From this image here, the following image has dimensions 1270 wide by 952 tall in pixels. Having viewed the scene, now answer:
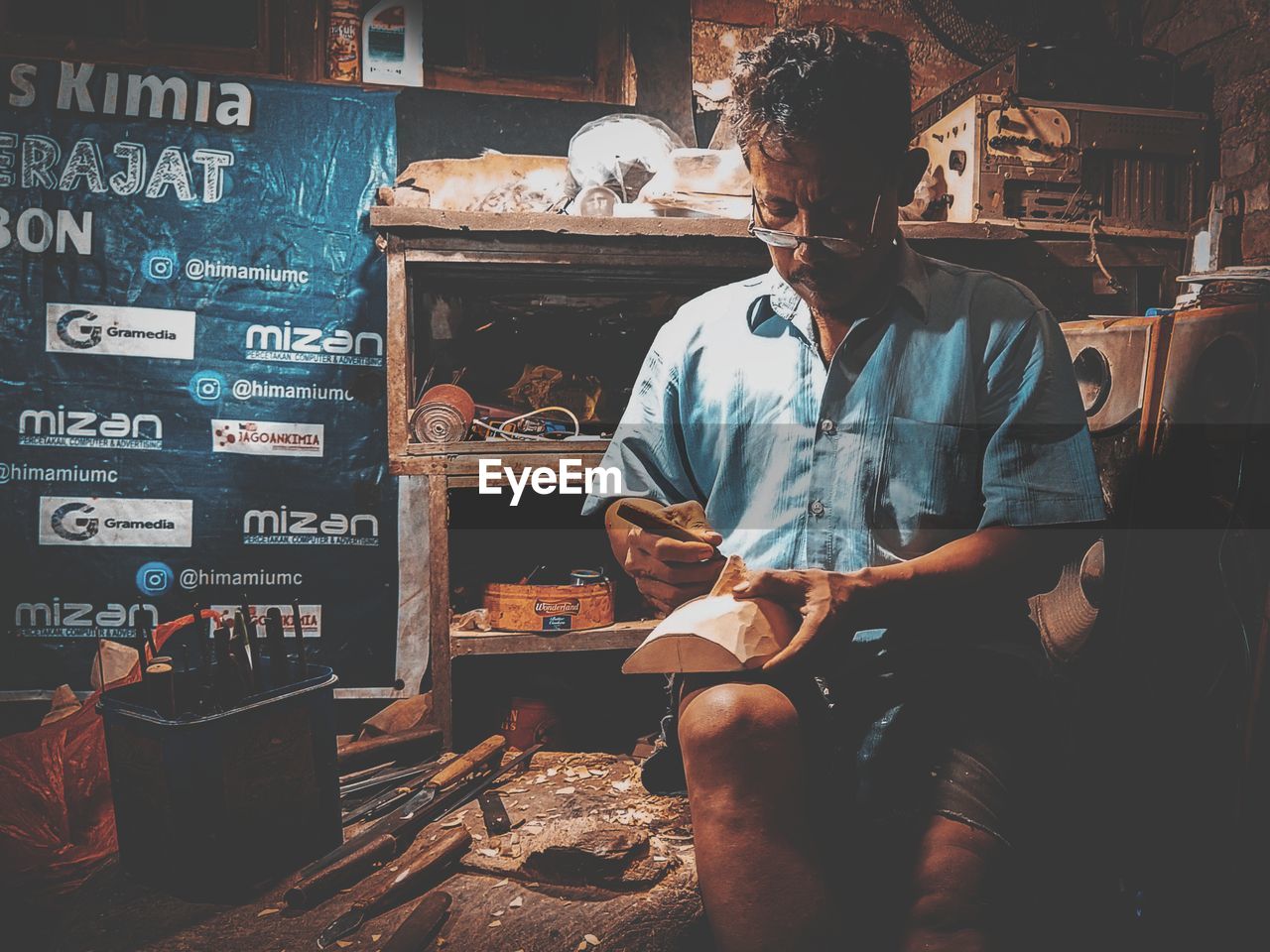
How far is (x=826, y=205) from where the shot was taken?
1.50 m

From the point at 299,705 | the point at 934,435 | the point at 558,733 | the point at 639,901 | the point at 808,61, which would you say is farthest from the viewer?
the point at 558,733

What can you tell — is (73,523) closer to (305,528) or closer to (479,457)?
(305,528)

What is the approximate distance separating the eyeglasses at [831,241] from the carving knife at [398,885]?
1650 millimetres

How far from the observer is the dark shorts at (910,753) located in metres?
1.23

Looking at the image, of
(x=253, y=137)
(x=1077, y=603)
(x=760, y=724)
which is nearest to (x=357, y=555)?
(x=253, y=137)

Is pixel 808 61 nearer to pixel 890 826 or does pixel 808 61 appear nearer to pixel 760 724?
pixel 760 724

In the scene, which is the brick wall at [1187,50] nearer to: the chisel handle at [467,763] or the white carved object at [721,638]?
the white carved object at [721,638]

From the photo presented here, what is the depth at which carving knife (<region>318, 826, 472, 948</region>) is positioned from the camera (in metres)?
1.78

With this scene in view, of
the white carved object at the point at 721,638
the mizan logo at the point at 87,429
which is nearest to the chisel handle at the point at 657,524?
the white carved object at the point at 721,638

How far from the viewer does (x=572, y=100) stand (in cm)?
295

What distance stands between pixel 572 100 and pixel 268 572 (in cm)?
209

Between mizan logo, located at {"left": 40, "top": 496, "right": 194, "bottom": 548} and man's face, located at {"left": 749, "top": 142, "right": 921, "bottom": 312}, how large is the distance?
242 cm

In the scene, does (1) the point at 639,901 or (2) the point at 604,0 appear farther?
(2) the point at 604,0

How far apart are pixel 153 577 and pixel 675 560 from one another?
2341 mm
